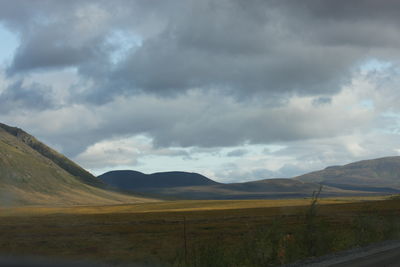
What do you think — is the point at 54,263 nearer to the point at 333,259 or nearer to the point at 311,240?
the point at 333,259

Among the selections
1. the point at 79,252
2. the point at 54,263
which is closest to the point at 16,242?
the point at 79,252

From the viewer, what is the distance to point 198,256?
21.2m

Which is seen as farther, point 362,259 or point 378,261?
point 362,259

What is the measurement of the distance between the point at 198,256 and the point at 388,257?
781 cm

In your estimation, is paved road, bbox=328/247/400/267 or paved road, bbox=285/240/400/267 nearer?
paved road, bbox=328/247/400/267

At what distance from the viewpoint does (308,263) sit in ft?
61.8

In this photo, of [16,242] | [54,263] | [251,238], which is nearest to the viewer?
[54,263]

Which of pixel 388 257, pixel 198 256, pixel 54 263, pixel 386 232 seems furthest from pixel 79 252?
pixel 54 263

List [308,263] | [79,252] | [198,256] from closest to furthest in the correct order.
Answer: [308,263] < [198,256] < [79,252]

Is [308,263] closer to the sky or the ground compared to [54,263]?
closer to the ground

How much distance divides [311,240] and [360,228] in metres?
6.92

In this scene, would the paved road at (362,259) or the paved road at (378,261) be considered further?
the paved road at (362,259)

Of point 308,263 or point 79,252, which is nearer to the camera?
point 308,263

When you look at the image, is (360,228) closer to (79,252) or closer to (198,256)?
(198,256)
